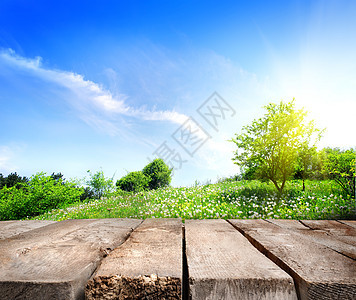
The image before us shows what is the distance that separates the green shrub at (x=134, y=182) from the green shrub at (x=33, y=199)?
3.82 metres

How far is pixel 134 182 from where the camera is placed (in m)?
13.4

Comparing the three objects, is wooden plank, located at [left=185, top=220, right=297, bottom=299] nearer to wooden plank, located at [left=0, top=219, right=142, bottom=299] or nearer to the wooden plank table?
the wooden plank table

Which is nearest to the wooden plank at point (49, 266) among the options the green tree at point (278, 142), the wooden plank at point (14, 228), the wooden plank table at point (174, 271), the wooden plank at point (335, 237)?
the wooden plank table at point (174, 271)

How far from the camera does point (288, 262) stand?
1.31 metres

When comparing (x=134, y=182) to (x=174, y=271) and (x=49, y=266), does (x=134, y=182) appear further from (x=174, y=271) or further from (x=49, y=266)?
(x=174, y=271)

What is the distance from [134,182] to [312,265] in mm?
12680

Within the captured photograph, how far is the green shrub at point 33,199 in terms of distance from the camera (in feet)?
Answer: 28.1

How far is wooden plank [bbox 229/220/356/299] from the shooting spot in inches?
41.8

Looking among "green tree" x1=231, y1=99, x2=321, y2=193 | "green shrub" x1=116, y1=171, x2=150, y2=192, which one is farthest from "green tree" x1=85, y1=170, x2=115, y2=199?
"green tree" x1=231, y1=99, x2=321, y2=193

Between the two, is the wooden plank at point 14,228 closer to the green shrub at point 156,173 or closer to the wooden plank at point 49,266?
the wooden plank at point 49,266

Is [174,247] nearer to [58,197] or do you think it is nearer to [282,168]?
[282,168]

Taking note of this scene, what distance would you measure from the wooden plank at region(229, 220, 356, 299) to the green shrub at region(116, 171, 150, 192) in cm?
1054

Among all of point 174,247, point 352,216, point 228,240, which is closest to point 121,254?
point 174,247

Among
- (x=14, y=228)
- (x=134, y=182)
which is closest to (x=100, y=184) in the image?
(x=134, y=182)
